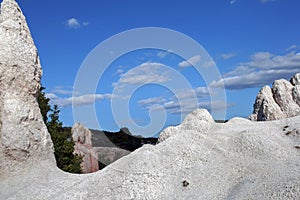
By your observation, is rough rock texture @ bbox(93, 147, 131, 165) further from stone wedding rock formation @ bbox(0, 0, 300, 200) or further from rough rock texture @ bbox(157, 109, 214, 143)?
stone wedding rock formation @ bbox(0, 0, 300, 200)

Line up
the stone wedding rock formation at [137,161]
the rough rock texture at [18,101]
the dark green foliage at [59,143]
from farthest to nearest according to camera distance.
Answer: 1. the dark green foliage at [59,143]
2. the rough rock texture at [18,101]
3. the stone wedding rock formation at [137,161]

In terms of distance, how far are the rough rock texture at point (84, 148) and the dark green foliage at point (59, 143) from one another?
2779mm

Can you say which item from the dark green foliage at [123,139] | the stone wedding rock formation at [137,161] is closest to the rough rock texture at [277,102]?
the dark green foliage at [123,139]

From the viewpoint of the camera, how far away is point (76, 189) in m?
12.3

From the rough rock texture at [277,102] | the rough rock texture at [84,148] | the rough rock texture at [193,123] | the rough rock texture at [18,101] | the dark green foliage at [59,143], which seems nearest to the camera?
the rough rock texture at [18,101]

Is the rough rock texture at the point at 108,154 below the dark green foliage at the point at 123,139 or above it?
below

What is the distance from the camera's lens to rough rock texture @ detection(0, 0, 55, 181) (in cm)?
1329

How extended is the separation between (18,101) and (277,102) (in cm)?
2747

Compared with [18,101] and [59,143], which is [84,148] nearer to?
[59,143]

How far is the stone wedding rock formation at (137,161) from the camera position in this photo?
38.1ft

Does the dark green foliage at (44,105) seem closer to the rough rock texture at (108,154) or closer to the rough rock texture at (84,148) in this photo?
the rough rock texture at (84,148)

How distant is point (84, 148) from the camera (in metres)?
27.4

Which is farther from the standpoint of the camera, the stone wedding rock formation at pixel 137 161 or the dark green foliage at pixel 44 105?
the dark green foliage at pixel 44 105

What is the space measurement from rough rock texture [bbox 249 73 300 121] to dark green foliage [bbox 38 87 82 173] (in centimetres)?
1941
